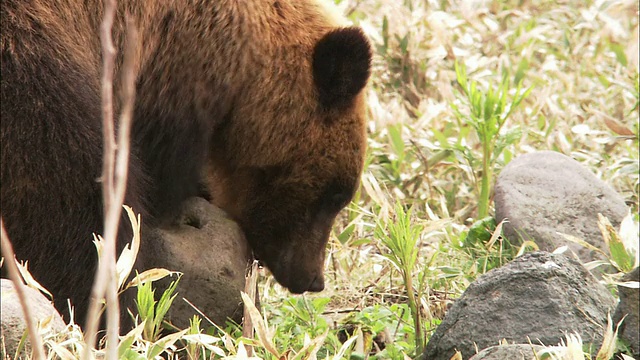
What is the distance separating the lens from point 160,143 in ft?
13.7

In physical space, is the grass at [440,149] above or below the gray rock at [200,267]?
below

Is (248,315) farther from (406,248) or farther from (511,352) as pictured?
(511,352)

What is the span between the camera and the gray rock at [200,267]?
4.07m

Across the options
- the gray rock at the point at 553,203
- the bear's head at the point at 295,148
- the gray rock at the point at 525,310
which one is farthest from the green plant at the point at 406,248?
the gray rock at the point at 553,203

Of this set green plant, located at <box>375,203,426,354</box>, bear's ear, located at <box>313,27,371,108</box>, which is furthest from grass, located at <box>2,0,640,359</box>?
bear's ear, located at <box>313,27,371,108</box>

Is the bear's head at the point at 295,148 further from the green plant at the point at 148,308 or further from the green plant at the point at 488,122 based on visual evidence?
the green plant at the point at 148,308

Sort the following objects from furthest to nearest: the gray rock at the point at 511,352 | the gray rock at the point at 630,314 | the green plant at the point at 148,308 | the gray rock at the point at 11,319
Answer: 1. the gray rock at the point at 630,314
2. the green plant at the point at 148,308
3. the gray rock at the point at 511,352
4. the gray rock at the point at 11,319

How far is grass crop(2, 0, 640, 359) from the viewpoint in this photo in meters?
3.96

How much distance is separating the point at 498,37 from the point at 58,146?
17.1ft

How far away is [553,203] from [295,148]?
4.13 feet

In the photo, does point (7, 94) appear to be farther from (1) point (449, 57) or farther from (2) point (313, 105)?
(1) point (449, 57)

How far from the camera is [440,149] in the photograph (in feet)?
18.7

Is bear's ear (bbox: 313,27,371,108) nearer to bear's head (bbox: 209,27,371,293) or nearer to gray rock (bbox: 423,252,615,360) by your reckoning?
bear's head (bbox: 209,27,371,293)

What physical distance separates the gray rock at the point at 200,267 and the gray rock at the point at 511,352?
1269mm
